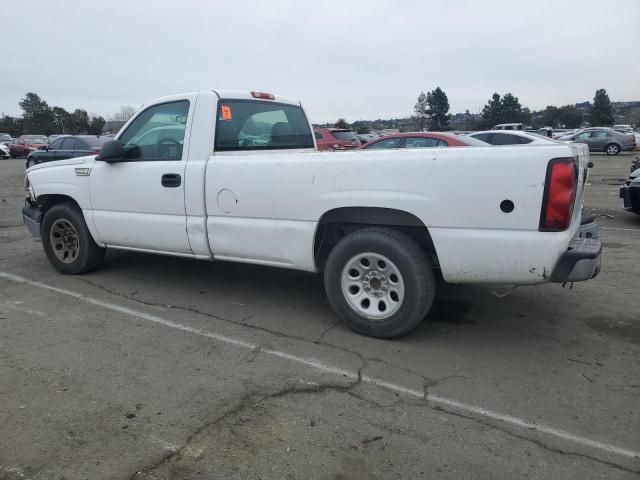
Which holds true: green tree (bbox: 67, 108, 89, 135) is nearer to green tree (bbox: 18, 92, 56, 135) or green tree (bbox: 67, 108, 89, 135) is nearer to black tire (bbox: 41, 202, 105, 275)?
green tree (bbox: 18, 92, 56, 135)

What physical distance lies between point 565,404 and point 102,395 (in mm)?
2805

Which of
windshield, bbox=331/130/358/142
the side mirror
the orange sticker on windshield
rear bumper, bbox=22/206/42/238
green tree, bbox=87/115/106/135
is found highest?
green tree, bbox=87/115/106/135

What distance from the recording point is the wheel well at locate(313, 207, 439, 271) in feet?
12.4

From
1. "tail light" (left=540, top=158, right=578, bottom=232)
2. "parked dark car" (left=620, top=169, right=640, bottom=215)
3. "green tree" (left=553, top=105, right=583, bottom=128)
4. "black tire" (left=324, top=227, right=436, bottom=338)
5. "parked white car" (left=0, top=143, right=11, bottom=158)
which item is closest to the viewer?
"tail light" (left=540, top=158, right=578, bottom=232)

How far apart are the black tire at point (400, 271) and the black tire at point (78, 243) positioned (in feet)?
9.75

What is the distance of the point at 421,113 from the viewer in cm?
7394

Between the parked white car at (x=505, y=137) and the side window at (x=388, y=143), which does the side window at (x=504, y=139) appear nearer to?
the parked white car at (x=505, y=137)

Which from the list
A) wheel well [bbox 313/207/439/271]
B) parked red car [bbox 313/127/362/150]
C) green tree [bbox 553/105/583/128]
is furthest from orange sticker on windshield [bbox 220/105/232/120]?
green tree [bbox 553/105/583/128]

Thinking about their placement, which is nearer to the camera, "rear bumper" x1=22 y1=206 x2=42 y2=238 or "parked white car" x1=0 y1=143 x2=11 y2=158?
"rear bumper" x1=22 y1=206 x2=42 y2=238

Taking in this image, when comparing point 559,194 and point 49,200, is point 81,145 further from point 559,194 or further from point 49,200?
point 559,194

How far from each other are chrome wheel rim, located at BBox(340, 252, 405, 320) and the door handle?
1.74 m

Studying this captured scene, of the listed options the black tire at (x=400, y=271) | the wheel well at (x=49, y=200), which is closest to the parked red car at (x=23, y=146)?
the wheel well at (x=49, y=200)

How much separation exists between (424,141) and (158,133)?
7723mm

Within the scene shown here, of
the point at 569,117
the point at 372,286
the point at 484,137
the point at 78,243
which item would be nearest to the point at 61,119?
the point at 569,117
